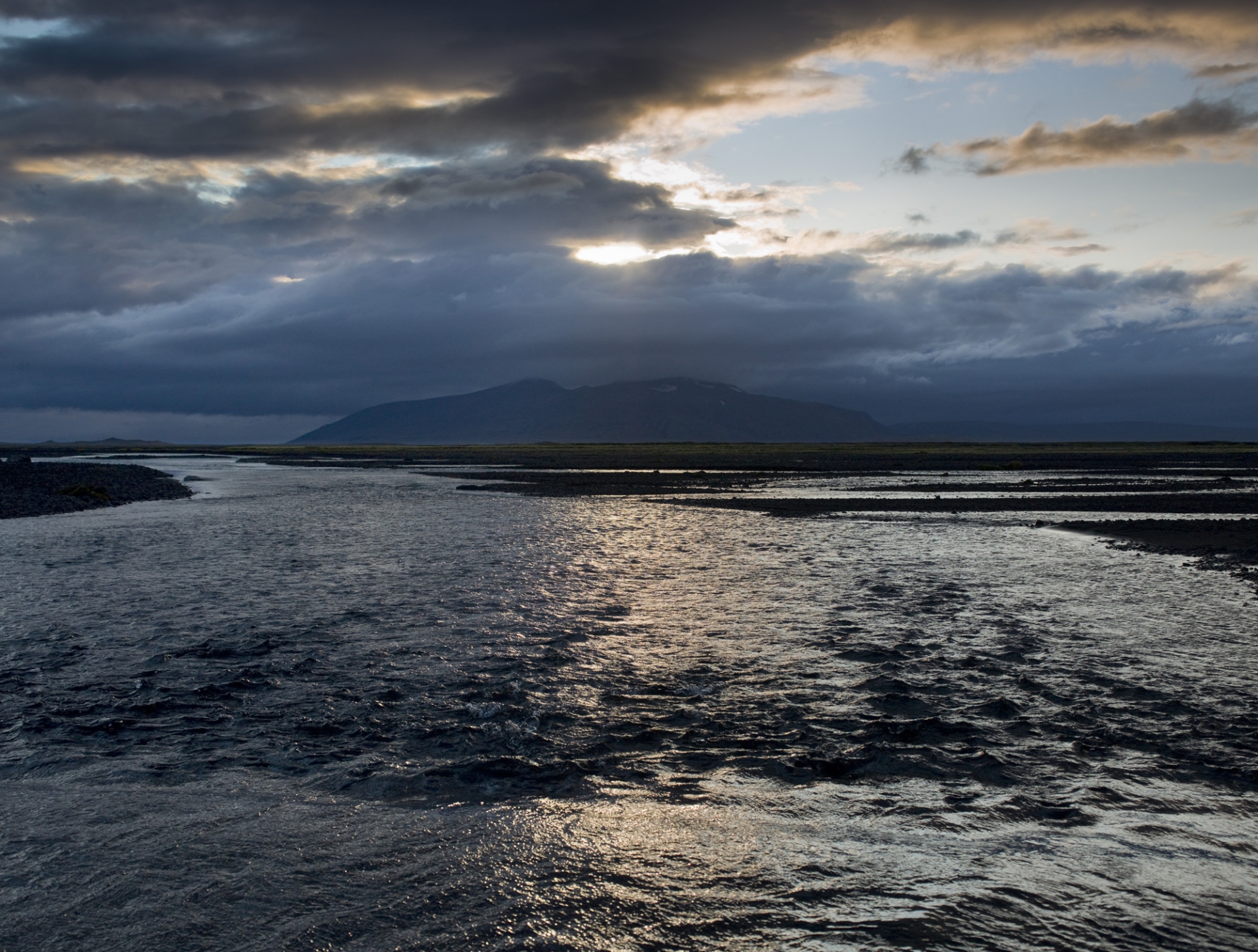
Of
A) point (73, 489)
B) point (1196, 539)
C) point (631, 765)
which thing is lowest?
point (631, 765)

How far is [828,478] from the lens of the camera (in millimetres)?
73375

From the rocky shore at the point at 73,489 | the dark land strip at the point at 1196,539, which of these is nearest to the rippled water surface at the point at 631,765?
the dark land strip at the point at 1196,539

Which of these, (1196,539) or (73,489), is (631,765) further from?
(73,489)

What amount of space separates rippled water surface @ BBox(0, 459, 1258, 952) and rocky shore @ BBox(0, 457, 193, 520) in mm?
30762

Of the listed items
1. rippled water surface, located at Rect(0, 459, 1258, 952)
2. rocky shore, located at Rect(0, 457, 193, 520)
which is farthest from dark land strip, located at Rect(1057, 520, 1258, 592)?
rocky shore, located at Rect(0, 457, 193, 520)

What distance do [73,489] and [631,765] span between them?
57.6m

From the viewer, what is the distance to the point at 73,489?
5394cm

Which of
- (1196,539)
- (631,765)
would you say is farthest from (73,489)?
(1196,539)

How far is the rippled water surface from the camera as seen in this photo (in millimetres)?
6168

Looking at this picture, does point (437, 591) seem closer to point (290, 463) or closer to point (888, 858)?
point (888, 858)

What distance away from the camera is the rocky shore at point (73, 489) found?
154 feet

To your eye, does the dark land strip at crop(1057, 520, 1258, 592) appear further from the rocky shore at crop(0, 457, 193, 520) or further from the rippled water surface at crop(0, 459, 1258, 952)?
the rocky shore at crop(0, 457, 193, 520)

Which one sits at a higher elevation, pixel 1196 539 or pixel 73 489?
pixel 73 489

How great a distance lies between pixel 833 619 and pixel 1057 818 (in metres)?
9.00
